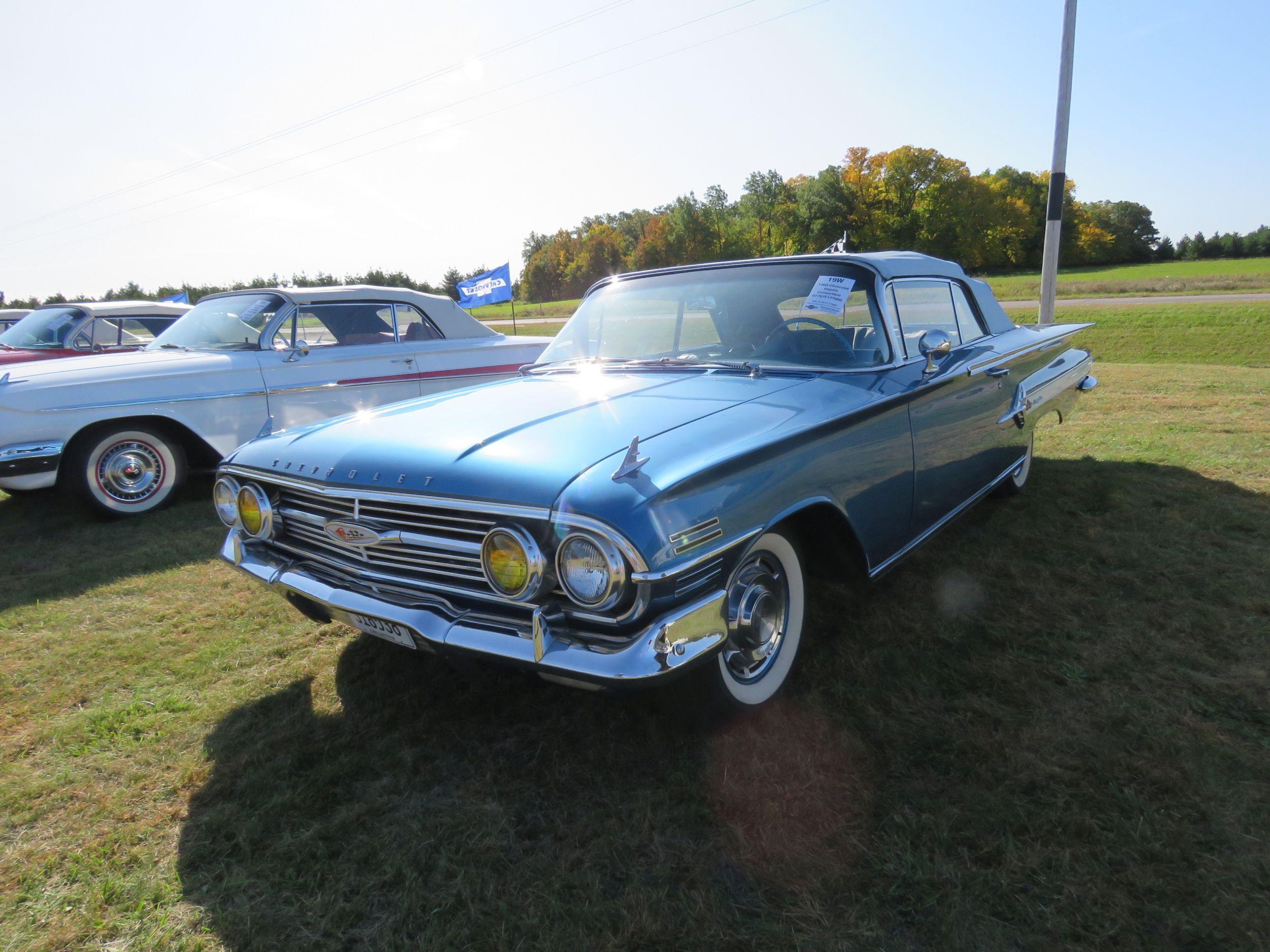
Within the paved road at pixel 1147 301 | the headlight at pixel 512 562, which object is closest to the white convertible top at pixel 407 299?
the headlight at pixel 512 562

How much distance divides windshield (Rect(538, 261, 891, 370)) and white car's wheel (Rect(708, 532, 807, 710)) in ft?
2.88

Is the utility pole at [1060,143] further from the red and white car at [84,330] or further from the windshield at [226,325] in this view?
the red and white car at [84,330]

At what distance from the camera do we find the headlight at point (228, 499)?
271cm

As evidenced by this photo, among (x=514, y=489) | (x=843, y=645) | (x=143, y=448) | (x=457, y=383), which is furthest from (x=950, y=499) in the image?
(x=143, y=448)

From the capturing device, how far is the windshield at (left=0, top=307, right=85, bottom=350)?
7.08 metres

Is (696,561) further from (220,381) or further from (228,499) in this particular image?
(220,381)

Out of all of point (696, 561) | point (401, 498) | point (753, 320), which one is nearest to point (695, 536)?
point (696, 561)

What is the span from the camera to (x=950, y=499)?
336 cm

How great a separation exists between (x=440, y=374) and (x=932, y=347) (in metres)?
4.15

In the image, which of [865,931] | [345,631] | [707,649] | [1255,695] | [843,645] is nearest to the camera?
[865,931]

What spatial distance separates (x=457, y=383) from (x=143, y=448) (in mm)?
2246

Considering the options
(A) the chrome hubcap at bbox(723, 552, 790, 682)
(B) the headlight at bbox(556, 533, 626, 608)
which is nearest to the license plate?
(B) the headlight at bbox(556, 533, 626, 608)

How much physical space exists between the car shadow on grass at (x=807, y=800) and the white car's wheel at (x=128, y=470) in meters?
3.17

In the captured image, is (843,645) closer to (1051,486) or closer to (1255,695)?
(1255,695)
